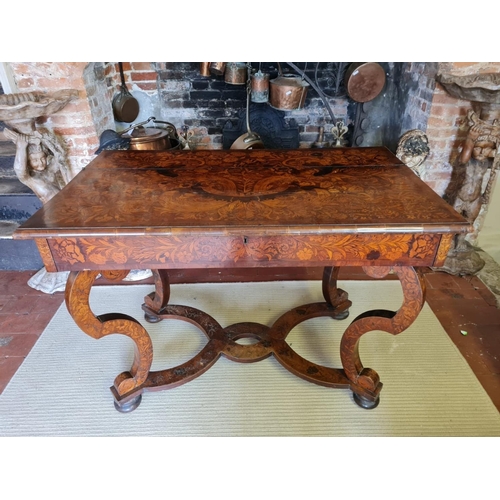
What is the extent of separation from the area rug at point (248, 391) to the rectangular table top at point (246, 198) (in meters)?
0.86

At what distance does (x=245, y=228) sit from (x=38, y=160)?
1571 millimetres

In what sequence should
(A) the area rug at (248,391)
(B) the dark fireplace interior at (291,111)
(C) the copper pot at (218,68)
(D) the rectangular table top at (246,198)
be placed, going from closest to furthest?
1. (D) the rectangular table top at (246,198)
2. (A) the area rug at (248,391)
3. (C) the copper pot at (218,68)
4. (B) the dark fireplace interior at (291,111)

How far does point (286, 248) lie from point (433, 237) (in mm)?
488

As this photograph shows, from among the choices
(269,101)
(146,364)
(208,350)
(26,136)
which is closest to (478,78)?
(269,101)

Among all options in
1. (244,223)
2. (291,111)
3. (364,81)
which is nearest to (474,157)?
(364,81)

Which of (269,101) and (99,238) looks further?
(269,101)

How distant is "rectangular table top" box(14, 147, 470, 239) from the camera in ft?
4.09

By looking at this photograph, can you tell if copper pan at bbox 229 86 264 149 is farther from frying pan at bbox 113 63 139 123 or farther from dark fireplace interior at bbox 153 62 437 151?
frying pan at bbox 113 63 139 123

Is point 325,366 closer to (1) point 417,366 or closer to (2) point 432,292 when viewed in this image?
(1) point 417,366

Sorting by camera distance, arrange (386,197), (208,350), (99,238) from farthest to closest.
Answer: (208,350) → (386,197) → (99,238)

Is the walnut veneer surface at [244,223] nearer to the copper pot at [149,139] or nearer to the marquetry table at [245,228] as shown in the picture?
the marquetry table at [245,228]

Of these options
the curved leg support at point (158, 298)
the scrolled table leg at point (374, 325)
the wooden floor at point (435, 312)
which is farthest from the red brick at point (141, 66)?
the scrolled table leg at point (374, 325)

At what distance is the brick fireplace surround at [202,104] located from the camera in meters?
2.21

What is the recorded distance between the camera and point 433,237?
128cm
